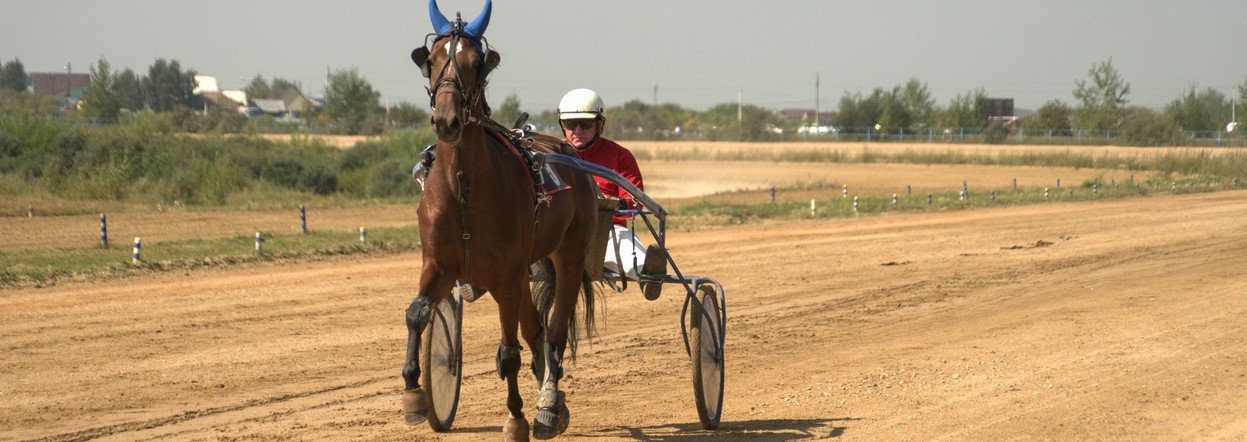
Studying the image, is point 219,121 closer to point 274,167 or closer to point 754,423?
point 274,167

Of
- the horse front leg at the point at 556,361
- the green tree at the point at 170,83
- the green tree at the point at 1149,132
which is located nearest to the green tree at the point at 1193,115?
the green tree at the point at 1149,132

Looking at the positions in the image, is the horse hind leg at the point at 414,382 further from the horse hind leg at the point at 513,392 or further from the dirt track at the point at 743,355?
the dirt track at the point at 743,355

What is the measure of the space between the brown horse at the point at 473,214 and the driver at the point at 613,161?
1.04 meters

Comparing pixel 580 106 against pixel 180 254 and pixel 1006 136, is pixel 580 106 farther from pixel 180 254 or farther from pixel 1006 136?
pixel 1006 136

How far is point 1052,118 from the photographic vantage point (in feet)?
239

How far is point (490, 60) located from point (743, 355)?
4443mm

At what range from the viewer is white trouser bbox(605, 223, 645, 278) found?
6.72m

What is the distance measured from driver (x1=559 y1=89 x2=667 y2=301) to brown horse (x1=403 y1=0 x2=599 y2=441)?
3.41 ft

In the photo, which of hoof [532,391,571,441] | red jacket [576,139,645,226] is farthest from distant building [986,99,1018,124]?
hoof [532,391,571,441]

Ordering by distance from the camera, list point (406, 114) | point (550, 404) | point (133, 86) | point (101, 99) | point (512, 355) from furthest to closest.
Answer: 1. point (406, 114)
2. point (133, 86)
3. point (101, 99)
4. point (550, 404)
5. point (512, 355)

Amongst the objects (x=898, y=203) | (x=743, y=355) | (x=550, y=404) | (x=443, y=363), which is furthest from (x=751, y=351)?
(x=898, y=203)

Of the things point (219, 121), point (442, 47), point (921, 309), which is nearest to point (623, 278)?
point (442, 47)

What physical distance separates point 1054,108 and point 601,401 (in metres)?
72.2

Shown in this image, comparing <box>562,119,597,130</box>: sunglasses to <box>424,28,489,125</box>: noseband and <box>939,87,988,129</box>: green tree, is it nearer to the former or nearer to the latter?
<box>424,28,489,125</box>: noseband
